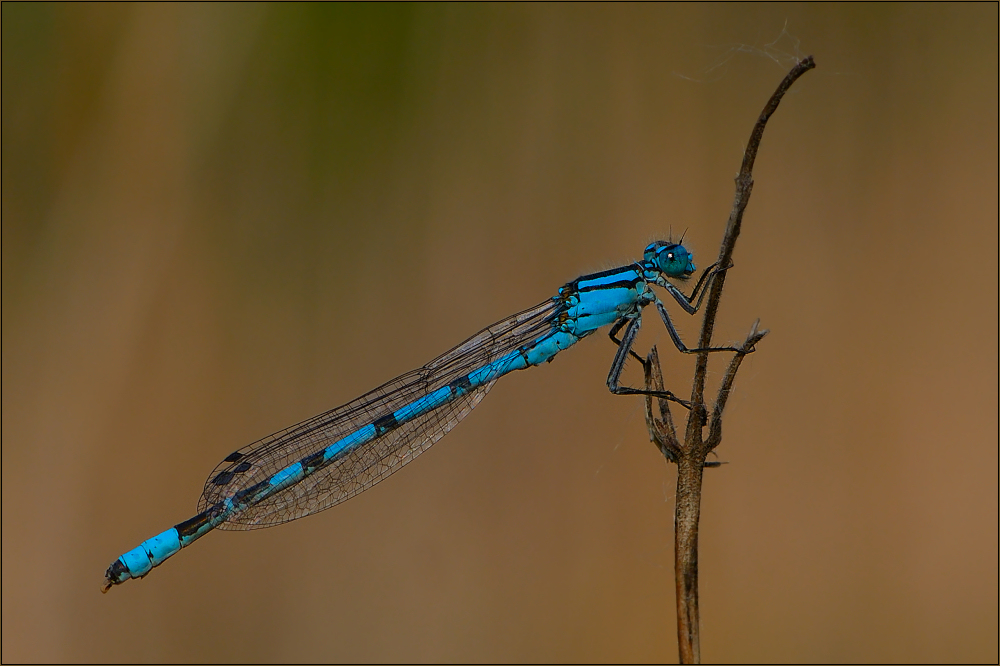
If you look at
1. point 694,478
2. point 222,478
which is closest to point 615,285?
point 694,478

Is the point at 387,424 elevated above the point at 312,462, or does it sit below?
above

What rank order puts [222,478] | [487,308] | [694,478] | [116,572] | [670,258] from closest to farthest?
[694,478] < [116,572] < [670,258] < [222,478] < [487,308]

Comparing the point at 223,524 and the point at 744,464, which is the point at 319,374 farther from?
the point at 744,464

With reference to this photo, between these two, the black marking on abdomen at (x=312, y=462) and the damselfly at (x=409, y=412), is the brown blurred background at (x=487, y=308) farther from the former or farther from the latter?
the black marking on abdomen at (x=312, y=462)

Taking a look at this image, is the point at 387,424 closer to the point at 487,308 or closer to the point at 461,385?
the point at 461,385

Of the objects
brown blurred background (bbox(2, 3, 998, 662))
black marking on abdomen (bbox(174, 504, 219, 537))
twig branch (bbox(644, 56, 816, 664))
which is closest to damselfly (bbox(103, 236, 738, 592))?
black marking on abdomen (bbox(174, 504, 219, 537))

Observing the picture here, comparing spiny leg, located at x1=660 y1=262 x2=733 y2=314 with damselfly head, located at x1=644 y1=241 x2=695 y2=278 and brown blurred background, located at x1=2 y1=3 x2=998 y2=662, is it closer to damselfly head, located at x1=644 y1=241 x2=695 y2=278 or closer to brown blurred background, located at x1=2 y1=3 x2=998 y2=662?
damselfly head, located at x1=644 y1=241 x2=695 y2=278


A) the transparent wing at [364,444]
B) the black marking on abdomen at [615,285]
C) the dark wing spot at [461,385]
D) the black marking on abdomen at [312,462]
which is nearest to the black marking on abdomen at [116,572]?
the transparent wing at [364,444]

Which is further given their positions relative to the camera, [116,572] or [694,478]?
[116,572]
